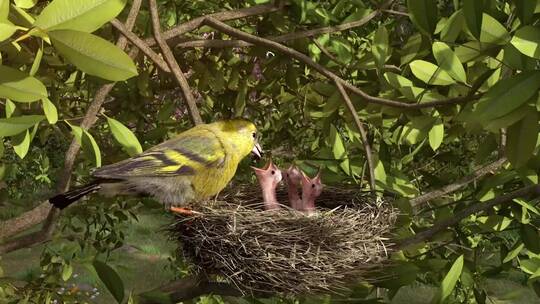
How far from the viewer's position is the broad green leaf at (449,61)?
2207mm

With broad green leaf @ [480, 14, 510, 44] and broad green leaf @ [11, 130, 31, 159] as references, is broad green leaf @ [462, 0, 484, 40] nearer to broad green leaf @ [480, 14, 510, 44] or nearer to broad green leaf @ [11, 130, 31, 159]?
broad green leaf @ [480, 14, 510, 44]

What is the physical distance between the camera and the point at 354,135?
341 cm

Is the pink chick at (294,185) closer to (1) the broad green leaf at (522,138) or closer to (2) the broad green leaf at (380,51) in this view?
(2) the broad green leaf at (380,51)

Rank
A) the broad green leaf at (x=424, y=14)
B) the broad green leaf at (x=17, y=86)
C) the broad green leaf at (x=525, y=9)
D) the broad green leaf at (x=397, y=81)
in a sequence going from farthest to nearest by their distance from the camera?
the broad green leaf at (x=397, y=81), the broad green leaf at (x=424, y=14), the broad green leaf at (x=525, y=9), the broad green leaf at (x=17, y=86)

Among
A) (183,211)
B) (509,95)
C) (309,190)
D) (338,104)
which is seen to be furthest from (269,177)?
(509,95)

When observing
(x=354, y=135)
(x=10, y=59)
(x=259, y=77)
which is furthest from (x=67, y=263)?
(x=259, y=77)

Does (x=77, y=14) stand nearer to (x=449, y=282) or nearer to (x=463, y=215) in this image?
(x=449, y=282)

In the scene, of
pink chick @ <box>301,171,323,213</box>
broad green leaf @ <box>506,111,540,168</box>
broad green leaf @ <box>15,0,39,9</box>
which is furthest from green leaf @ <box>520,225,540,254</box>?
broad green leaf @ <box>15,0,39,9</box>

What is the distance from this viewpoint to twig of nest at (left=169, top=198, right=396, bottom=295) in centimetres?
235

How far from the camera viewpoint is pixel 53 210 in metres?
2.71

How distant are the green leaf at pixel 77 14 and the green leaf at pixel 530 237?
2.23 metres

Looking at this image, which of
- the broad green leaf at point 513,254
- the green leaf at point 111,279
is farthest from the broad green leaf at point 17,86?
the broad green leaf at point 513,254

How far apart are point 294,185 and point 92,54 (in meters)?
1.59

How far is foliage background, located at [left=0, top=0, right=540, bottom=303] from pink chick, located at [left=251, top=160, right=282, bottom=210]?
316mm
